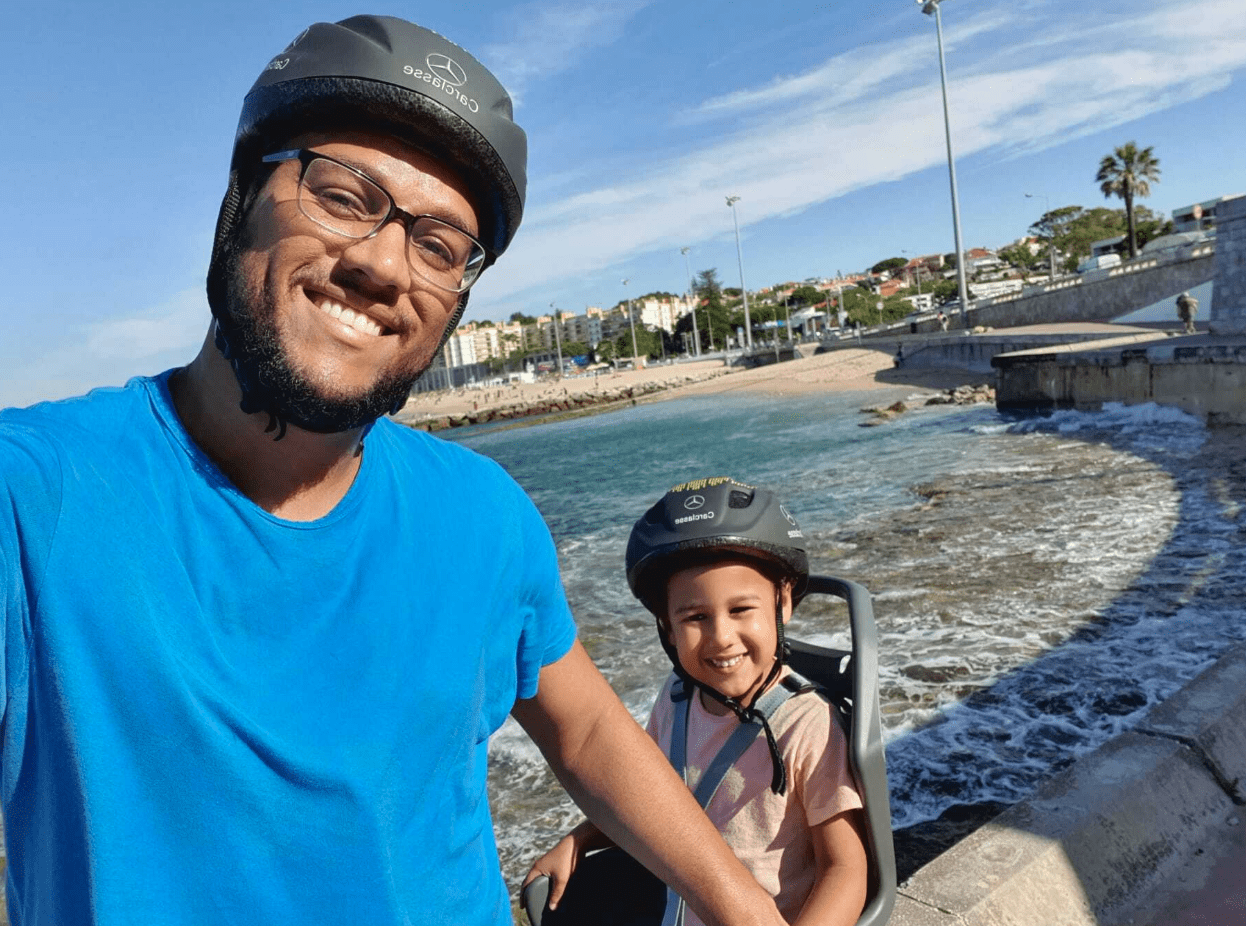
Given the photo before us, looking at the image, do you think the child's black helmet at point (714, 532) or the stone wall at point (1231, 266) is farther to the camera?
the stone wall at point (1231, 266)

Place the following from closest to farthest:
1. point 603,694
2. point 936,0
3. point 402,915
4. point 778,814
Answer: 1. point 402,915
2. point 603,694
3. point 778,814
4. point 936,0

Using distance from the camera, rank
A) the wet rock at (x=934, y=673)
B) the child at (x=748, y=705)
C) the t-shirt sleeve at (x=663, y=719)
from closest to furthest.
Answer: the child at (x=748, y=705) < the t-shirt sleeve at (x=663, y=719) < the wet rock at (x=934, y=673)

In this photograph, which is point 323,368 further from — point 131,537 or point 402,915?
point 402,915

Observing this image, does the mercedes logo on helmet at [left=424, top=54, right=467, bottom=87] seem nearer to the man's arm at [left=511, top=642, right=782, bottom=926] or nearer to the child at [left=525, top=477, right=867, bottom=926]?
the man's arm at [left=511, top=642, right=782, bottom=926]

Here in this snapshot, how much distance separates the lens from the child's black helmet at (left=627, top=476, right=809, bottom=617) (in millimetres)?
2322

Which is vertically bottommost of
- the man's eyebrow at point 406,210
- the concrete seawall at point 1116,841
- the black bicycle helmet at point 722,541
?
the concrete seawall at point 1116,841

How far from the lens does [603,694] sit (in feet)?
5.52

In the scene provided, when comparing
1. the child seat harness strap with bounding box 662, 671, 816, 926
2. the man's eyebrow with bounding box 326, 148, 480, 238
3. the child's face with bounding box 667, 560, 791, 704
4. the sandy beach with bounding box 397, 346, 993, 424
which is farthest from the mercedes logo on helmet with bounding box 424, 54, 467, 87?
the sandy beach with bounding box 397, 346, 993, 424

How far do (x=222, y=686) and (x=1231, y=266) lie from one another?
27733 millimetres

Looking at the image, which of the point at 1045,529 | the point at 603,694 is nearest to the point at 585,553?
the point at 1045,529

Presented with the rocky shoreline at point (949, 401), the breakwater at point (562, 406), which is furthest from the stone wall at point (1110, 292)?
the breakwater at point (562, 406)

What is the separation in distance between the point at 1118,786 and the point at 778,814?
5.83ft

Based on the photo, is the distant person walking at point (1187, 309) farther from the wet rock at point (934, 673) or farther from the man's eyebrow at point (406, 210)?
the man's eyebrow at point (406, 210)

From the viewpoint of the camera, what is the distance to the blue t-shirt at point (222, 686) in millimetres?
1021
